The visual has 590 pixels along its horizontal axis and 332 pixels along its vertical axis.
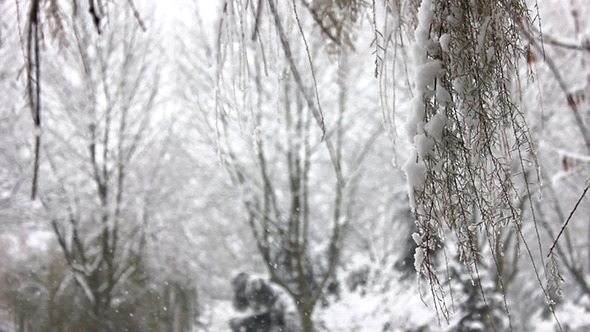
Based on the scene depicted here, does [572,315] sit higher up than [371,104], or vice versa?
[371,104]

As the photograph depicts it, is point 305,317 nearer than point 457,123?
No

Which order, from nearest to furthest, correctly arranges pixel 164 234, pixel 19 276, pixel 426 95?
pixel 426 95
pixel 164 234
pixel 19 276

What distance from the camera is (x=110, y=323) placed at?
→ 575cm

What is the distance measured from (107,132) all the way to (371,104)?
117 inches

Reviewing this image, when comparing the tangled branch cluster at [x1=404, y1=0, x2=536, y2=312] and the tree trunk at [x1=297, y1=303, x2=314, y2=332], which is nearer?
the tangled branch cluster at [x1=404, y1=0, x2=536, y2=312]

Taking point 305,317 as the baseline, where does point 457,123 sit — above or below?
below

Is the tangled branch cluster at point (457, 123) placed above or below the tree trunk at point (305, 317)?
below

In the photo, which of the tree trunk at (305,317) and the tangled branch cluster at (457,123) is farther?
the tree trunk at (305,317)

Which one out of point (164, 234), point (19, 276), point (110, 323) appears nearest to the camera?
point (110, 323)

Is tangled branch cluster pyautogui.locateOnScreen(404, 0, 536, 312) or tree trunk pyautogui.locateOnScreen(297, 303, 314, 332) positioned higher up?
tree trunk pyautogui.locateOnScreen(297, 303, 314, 332)

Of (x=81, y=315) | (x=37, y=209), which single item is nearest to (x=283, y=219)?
(x=37, y=209)

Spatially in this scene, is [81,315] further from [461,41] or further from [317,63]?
[461,41]

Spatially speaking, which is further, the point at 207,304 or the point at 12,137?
the point at 207,304

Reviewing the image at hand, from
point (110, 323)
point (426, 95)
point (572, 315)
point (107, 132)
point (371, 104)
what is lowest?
point (426, 95)
